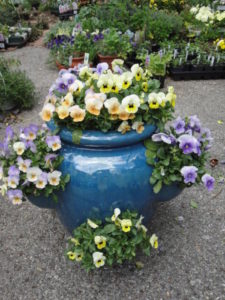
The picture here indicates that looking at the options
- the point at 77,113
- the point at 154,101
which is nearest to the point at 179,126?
the point at 154,101

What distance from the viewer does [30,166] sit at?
1829mm

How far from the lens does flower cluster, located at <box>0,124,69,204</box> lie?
1.79 m

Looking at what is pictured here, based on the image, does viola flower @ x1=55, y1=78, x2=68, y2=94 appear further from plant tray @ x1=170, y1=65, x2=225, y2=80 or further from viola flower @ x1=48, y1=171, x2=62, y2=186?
plant tray @ x1=170, y1=65, x2=225, y2=80

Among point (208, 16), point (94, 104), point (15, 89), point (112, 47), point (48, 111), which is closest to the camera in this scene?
point (94, 104)

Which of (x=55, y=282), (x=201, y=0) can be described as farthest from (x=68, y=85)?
(x=201, y=0)

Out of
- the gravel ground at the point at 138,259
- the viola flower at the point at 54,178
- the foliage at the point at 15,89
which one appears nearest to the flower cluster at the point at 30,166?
the viola flower at the point at 54,178

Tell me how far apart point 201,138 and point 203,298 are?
87 centimetres

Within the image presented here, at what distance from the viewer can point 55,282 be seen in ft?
6.79

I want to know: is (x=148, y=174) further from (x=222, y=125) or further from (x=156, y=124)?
(x=222, y=125)

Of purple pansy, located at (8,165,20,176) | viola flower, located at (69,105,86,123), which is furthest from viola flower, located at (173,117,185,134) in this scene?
purple pansy, located at (8,165,20,176)

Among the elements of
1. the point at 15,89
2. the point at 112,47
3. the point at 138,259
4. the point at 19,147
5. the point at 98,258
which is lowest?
the point at 138,259

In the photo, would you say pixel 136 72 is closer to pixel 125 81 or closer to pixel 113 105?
pixel 125 81

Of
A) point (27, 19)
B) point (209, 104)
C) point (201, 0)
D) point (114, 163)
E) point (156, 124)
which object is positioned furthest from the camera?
point (27, 19)

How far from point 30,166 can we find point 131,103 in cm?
60
